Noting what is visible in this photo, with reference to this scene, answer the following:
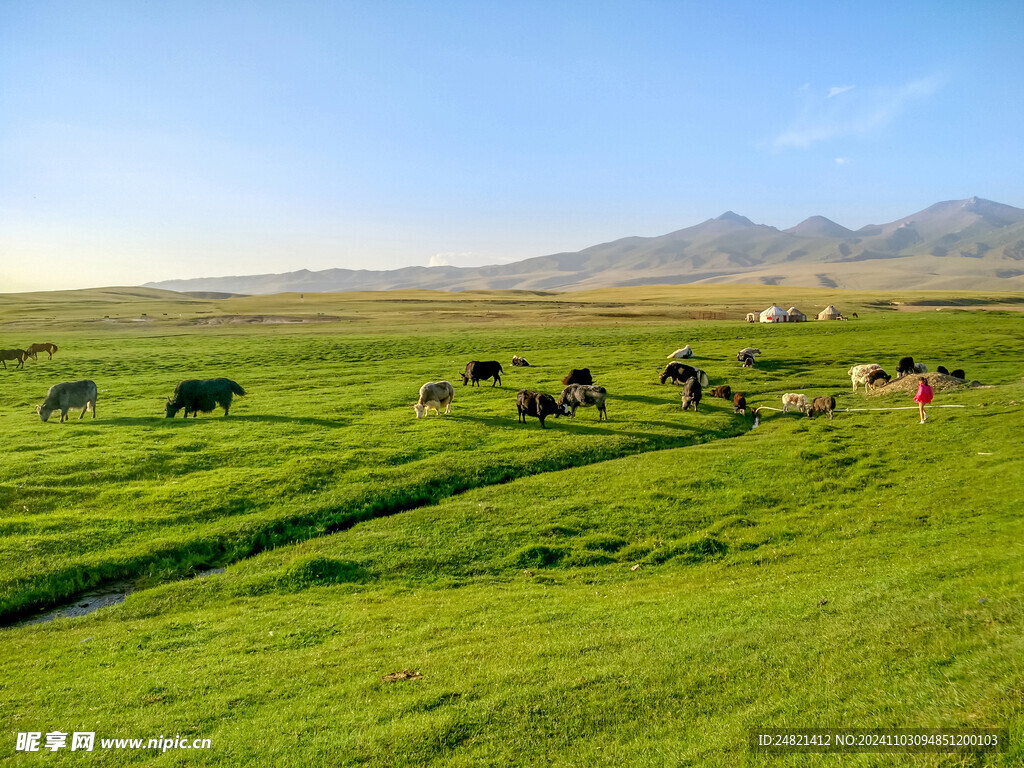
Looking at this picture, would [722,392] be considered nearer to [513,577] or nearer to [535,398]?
[535,398]

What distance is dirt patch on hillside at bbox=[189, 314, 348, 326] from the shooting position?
307 ft

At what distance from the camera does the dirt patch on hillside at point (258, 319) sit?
93.5m

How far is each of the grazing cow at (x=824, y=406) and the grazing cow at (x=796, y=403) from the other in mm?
264

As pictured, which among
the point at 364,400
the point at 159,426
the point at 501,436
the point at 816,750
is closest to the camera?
the point at 816,750

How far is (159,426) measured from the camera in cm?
2805

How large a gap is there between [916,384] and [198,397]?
36624 mm

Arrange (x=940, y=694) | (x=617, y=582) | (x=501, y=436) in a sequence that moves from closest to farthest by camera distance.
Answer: (x=940, y=694), (x=617, y=582), (x=501, y=436)

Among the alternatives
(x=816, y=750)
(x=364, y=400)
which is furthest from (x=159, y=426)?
(x=816, y=750)

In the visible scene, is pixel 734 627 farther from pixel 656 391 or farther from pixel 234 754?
pixel 656 391

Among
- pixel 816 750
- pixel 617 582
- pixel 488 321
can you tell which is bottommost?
pixel 617 582

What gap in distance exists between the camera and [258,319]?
325ft

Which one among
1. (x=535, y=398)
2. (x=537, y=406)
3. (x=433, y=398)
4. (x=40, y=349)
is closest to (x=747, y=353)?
(x=535, y=398)

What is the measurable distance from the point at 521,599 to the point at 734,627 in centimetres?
448

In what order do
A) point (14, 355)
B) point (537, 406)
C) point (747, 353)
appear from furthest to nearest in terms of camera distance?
1. point (14, 355)
2. point (747, 353)
3. point (537, 406)
